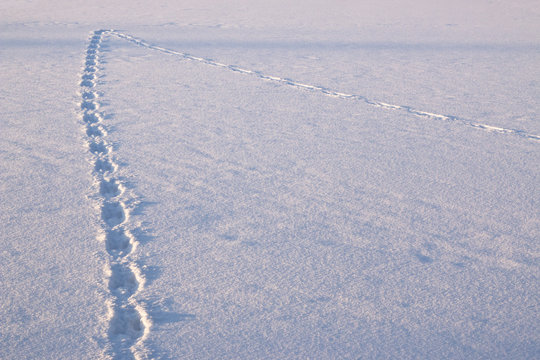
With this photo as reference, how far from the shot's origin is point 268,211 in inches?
123

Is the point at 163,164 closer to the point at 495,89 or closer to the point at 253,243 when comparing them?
the point at 253,243

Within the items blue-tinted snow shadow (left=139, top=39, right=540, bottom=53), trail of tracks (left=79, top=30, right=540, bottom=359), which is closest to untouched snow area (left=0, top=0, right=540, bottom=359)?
trail of tracks (left=79, top=30, right=540, bottom=359)

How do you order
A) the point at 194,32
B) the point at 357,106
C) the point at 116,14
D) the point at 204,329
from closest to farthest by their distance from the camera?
the point at 204,329
the point at 357,106
the point at 194,32
the point at 116,14

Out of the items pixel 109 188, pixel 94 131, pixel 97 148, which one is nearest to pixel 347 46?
pixel 94 131

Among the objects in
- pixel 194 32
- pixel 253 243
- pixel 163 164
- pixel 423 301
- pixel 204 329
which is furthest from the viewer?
pixel 194 32

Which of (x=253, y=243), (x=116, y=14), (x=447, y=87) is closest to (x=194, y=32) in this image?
(x=116, y=14)

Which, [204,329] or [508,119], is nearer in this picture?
[204,329]

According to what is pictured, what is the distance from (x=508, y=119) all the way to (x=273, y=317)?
11.3 ft

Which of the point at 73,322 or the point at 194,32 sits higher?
the point at 194,32

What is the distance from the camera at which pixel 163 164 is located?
3.76m

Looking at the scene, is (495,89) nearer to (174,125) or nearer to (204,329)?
(174,125)

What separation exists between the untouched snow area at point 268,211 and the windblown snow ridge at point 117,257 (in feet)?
0.04

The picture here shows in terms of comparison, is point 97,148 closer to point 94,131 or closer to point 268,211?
point 94,131

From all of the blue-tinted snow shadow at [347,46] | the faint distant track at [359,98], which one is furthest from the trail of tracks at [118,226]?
the blue-tinted snow shadow at [347,46]
